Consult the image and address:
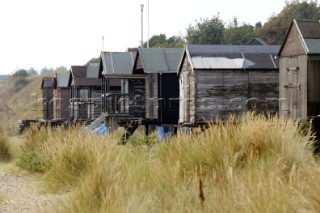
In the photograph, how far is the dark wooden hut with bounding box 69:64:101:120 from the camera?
33500 millimetres

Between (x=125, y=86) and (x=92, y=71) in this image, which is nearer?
(x=125, y=86)

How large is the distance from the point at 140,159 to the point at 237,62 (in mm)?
10430

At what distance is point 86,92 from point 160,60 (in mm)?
11882

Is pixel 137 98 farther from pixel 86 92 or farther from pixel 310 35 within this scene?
pixel 310 35

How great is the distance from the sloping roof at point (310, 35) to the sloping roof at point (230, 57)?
341cm

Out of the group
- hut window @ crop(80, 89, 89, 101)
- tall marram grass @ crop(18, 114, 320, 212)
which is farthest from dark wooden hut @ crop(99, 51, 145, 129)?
tall marram grass @ crop(18, 114, 320, 212)

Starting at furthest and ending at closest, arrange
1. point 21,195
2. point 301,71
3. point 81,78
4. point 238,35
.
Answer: point 238,35
point 81,78
point 301,71
point 21,195

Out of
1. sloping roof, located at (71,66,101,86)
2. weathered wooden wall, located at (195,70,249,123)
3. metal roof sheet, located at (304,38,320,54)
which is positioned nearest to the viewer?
metal roof sheet, located at (304,38,320,54)

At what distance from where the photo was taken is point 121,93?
26438mm

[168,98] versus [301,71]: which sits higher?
[301,71]

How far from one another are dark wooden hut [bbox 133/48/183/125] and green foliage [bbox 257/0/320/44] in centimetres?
3703

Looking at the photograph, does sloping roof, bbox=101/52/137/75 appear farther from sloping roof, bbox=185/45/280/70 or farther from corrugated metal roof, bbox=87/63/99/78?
sloping roof, bbox=185/45/280/70

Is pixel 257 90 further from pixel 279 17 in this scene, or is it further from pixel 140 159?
pixel 279 17

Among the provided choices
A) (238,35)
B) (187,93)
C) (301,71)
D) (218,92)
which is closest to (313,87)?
(301,71)
